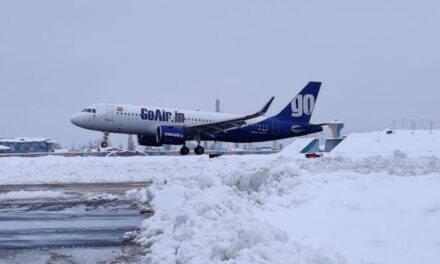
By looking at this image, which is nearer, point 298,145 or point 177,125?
point 177,125

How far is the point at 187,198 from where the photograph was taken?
13.0m

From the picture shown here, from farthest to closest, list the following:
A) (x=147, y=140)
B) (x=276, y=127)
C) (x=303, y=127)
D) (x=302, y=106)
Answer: (x=302, y=106)
(x=303, y=127)
(x=276, y=127)
(x=147, y=140)

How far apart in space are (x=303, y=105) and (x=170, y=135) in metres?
12.5

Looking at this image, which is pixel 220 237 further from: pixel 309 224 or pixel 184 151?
pixel 184 151

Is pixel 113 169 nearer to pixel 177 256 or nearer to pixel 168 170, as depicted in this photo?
pixel 168 170

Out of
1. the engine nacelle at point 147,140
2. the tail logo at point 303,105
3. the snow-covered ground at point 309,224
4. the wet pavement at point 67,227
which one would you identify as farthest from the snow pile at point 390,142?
the snow-covered ground at point 309,224

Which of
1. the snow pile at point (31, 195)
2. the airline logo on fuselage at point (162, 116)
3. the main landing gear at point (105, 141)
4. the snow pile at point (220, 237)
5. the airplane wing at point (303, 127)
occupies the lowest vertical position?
the snow pile at point (31, 195)

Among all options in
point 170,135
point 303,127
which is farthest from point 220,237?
point 303,127

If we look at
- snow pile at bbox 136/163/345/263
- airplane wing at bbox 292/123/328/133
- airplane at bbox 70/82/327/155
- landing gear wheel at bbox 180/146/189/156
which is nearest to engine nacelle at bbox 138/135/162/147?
airplane at bbox 70/82/327/155

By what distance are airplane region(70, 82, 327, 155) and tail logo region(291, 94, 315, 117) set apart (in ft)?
4.91

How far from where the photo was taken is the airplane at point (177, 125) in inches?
1608

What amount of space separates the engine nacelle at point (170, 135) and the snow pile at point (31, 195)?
61.1 ft

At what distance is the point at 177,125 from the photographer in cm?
4222

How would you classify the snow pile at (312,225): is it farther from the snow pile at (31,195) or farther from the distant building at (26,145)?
the distant building at (26,145)
